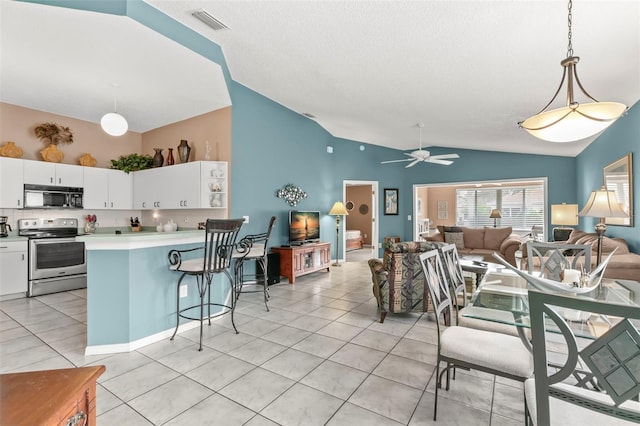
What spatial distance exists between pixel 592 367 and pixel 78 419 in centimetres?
166

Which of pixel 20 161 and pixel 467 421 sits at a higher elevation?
pixel 20 161

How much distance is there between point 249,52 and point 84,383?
371 cm

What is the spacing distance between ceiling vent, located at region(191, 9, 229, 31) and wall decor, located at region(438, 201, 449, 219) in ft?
34.3

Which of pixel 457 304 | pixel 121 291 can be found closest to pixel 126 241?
pixel 121 291

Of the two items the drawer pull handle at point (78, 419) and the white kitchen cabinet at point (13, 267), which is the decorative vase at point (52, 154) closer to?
the white kitchen cabinet at point (13, 267)

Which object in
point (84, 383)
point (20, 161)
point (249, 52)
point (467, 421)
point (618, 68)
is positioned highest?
point (249, 52)

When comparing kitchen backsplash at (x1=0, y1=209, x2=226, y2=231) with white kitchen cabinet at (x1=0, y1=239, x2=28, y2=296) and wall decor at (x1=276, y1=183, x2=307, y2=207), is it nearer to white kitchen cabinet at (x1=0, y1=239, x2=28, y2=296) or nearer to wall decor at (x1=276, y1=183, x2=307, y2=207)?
white kitchen cabinet at (x1=0, y1=239, x2=28, y2=296)

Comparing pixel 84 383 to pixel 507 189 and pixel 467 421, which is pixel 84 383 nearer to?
pixel 467 421

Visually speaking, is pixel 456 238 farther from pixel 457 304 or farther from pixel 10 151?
pixel 10 151

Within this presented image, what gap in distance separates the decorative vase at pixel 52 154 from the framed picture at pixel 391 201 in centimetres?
712

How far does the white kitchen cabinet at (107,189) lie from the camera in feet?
16.8

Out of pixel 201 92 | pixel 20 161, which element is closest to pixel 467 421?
pixel 201 92

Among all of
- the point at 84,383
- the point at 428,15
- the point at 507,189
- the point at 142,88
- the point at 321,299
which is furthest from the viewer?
the point at 507,189

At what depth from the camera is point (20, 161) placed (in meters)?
4.43
